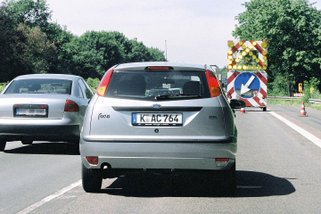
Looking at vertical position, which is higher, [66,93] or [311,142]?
[66,93]

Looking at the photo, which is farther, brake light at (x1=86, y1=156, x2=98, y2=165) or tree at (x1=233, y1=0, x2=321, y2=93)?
tree at (x1=233, y1=0, x2=321, y2=93)

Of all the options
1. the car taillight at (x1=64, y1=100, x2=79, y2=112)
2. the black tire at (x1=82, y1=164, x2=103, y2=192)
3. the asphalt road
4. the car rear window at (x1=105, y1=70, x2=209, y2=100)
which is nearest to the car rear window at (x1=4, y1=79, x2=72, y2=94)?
the car taillight at (x1=64, y1=100, x2=79, y2=112)

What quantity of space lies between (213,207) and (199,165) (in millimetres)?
535

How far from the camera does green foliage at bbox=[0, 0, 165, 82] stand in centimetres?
8040

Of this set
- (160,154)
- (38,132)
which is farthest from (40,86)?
(160,154)

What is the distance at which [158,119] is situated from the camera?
6.84 metres

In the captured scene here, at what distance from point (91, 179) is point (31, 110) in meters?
4.41

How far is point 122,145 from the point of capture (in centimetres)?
679

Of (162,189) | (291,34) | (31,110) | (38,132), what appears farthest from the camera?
(291,34)

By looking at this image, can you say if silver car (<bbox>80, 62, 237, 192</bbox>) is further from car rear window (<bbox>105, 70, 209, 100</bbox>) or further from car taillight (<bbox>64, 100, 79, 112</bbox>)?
car taillight (<bbox>64, 100, 79, 112</bbox>)

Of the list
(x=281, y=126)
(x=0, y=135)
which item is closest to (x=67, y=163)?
(x=0, y=135)

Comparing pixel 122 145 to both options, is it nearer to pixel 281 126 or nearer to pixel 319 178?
pixel 319 178

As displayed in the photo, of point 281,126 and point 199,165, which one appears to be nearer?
point 199,165

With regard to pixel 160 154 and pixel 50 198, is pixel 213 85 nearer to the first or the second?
pixel 160 154
